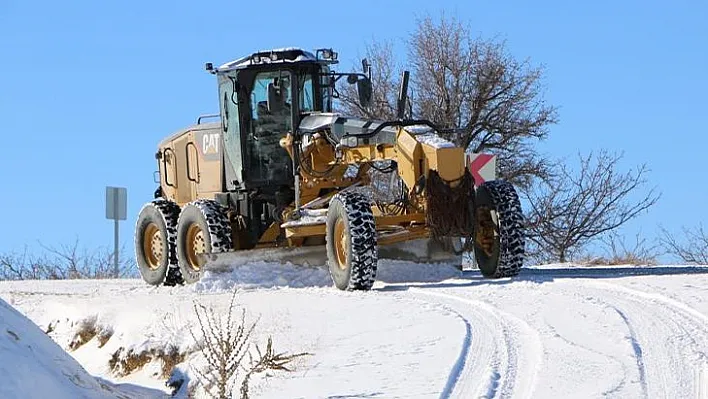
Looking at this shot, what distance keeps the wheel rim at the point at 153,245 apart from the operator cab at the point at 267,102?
2.22 meters

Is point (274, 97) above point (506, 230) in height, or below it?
above

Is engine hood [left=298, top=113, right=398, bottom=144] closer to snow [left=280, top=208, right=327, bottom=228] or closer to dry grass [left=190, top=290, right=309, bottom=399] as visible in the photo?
snow [left=280, top=208, right=327, bottom=228]

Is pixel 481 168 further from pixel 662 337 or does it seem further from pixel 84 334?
pixel 662 337

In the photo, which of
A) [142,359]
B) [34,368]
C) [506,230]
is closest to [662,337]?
[34,368]

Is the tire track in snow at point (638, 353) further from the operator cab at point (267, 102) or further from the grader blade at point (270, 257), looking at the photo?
the operator cab at point (267, 102)

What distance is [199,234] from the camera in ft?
56.5

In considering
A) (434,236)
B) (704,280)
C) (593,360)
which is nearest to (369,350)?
(593,360)

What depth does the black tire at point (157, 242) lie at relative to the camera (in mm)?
18406

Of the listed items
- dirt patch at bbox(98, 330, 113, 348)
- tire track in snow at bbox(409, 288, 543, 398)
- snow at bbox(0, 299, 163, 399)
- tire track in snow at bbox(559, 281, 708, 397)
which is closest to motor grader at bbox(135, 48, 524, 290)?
dirt patch at bbox(98, 330, 113, 348)

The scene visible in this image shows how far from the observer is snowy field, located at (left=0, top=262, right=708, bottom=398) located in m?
8.02

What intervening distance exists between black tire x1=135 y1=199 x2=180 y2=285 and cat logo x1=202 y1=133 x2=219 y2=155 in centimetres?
116

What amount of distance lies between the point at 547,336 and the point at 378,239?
208 inches

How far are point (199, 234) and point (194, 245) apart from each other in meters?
0.30

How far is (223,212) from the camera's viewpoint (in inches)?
667
